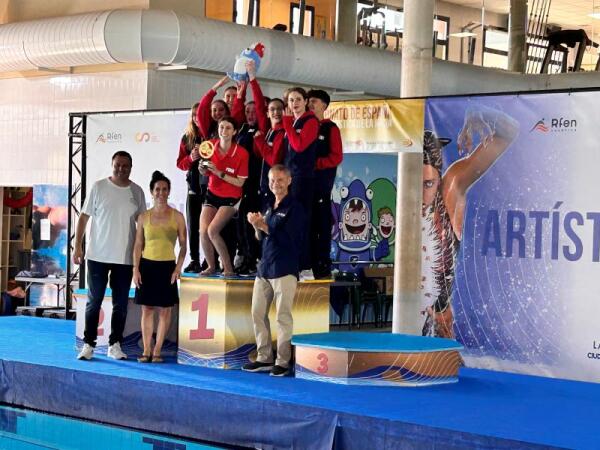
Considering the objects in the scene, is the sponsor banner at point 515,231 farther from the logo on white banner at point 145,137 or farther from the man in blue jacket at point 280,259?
the logo on white banner at point 145,137

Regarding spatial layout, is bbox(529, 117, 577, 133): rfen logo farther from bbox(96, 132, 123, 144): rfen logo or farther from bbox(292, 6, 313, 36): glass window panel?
bbox(292, 6, 313, 36): glass window panel

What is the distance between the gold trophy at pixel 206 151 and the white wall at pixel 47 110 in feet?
19.1

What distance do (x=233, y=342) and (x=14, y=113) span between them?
8.54 metres

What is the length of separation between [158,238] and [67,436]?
1633mm

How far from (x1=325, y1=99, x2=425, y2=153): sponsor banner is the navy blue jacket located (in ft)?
8.94

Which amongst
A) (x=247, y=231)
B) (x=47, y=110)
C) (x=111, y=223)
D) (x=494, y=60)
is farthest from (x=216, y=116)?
(x=494, y=60)

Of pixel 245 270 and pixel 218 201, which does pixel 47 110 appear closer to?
pixel 218 201

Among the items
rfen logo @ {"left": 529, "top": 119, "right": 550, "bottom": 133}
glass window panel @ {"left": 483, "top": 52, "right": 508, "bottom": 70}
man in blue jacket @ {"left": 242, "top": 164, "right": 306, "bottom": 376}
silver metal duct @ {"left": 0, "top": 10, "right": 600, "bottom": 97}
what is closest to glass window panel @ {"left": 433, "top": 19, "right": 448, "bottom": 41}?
glass window panel @ {"left": 483, "top": 52, "right": 508, "bottom": 70}

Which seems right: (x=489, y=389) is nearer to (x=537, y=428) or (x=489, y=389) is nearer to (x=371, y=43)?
(x=537, y=428)

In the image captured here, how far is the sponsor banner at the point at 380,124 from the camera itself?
10.4m

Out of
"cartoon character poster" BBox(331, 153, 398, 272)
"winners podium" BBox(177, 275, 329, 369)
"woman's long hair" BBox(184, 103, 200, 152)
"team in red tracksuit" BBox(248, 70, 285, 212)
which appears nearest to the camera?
"team in red tracksuit" BBox(248, 70, 285, 212)

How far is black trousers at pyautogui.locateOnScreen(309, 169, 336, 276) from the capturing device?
844 cm

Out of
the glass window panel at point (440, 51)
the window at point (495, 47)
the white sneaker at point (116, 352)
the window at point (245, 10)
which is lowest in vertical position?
the white sneaker at point (116, 352)

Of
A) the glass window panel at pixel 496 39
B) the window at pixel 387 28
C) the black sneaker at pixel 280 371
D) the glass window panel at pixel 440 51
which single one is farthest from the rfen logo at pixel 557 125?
the glass window panel at pixel 496 39
